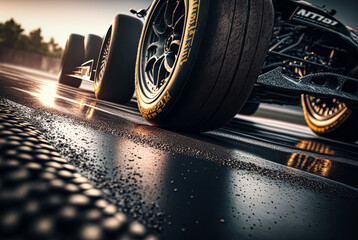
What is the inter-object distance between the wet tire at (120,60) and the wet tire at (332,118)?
326cm

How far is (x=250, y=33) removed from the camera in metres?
1.48

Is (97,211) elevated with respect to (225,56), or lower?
lower

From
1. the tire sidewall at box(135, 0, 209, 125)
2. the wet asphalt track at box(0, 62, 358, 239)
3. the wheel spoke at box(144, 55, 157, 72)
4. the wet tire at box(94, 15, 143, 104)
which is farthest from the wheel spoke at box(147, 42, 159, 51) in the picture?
the wet asphalt track at box(0, 62, 358, 239)

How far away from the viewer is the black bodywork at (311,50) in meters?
2.14

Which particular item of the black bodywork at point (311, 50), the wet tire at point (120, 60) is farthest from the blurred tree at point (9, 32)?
the black bodywork at point (311, 50)

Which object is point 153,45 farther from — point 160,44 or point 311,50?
point 311,50

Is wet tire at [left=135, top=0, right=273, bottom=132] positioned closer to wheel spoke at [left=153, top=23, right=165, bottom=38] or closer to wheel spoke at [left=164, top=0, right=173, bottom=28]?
wheel spoke at [left=164, top=0, right=173, bottom=28]

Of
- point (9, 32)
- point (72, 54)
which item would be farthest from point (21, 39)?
point (72, 54)

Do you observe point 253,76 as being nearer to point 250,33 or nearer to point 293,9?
point 250,33

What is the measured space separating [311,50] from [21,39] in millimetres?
71230

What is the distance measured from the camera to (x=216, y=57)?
1487 mm

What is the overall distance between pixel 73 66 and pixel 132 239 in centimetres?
583

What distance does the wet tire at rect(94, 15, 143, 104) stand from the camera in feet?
9.22

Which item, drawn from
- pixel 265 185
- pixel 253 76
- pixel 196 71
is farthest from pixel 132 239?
pixel 253 76
